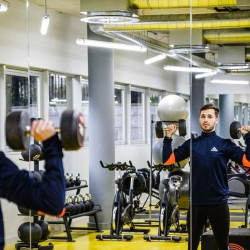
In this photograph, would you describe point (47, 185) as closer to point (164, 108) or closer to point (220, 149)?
point (220, 149)

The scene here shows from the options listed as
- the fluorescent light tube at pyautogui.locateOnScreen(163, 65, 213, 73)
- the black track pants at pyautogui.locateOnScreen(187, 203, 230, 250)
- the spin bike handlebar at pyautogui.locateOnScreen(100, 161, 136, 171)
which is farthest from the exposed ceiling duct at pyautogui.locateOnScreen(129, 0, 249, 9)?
the black track pants at pyautogui.locateOnScreen(187, 203, 230, 250)

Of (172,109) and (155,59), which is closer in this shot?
(172,109)

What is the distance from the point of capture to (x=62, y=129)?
2367 millimetres

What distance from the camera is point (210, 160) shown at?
15.3 feet

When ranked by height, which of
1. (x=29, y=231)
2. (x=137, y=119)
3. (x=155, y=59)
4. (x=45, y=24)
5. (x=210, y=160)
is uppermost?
(x=45, y=24)

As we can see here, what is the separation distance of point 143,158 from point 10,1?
187 centimetres

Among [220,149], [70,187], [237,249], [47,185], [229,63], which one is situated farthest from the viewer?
[229,63]

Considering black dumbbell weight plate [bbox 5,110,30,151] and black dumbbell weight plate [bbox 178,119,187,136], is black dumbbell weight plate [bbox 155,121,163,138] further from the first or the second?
black dumbbell weight plate [bbox 5,110,30,151]

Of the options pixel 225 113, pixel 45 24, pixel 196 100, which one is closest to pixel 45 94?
pixel 45 24

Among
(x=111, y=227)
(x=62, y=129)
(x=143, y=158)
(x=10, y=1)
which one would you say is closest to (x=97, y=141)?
(x=143, y=158)

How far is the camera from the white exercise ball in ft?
18.9

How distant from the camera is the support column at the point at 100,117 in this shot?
5.92 m

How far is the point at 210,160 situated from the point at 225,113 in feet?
5.27

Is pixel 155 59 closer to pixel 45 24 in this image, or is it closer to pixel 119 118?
pixel 119 118
